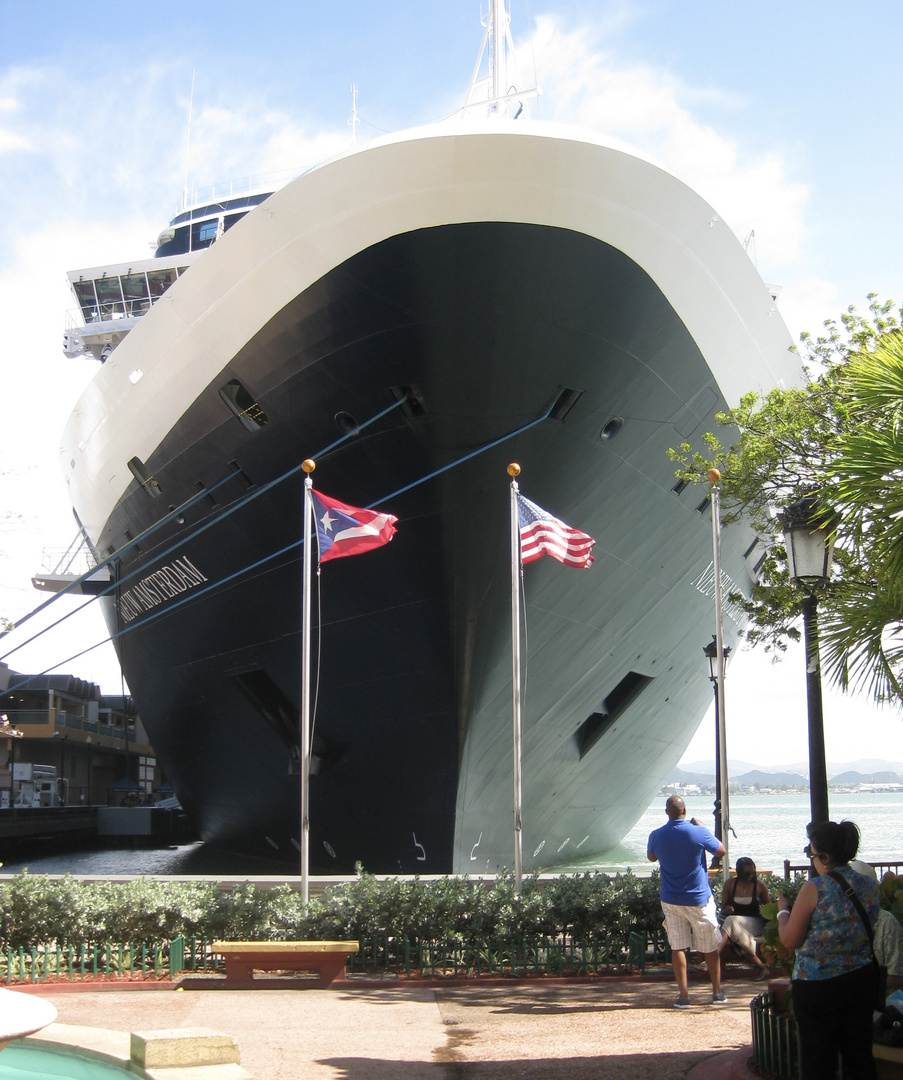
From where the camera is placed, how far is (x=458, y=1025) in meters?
6.10

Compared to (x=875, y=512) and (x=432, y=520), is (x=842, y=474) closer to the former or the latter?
(x=875, y=512)

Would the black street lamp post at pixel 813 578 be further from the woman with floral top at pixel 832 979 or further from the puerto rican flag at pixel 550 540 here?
the puerto rican flag at pixel 550 540

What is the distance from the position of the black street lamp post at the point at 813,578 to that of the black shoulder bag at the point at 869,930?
7.92 feet

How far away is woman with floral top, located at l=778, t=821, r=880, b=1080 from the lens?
364 cm

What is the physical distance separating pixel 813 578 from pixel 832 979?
360cm

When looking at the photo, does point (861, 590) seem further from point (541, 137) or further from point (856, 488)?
point (541, 137)

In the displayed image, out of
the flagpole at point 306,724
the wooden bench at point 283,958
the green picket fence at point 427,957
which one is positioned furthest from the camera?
the flagpole at point 306,724

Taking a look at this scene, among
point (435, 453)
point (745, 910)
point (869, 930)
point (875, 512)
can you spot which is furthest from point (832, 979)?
point (435, 453)

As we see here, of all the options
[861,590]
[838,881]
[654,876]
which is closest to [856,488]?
[861,590]

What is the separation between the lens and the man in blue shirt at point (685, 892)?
6402mm

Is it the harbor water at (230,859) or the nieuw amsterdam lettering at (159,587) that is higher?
the nieuw amsterdam lettering at (159,587)

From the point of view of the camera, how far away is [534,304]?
11.3 m

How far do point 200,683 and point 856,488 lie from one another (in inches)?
476

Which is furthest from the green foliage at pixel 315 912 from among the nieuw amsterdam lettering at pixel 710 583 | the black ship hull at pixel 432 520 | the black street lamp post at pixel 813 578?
the nieuw amsterdam lettering at pixel 710 583
